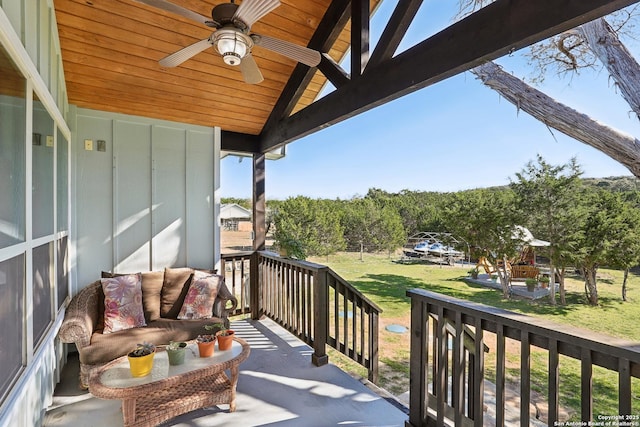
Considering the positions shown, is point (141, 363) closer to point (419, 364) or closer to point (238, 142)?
point (419, 364)

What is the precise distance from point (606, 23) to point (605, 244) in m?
9.19

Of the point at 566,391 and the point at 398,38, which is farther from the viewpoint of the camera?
the point at 566,391

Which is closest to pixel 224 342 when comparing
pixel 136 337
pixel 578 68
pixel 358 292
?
pixel 136 337

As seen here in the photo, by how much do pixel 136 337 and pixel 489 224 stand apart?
10864 millimetres

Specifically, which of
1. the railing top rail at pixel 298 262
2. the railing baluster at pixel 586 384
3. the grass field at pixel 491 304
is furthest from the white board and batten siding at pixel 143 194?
the railing baluster at pixel 586 384

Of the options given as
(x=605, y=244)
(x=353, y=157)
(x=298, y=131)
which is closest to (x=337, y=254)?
(x=353, y=157)

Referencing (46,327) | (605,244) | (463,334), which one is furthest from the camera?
(605,244)

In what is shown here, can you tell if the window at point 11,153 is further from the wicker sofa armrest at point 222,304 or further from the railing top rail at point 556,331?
the railing top rail at point 556,331

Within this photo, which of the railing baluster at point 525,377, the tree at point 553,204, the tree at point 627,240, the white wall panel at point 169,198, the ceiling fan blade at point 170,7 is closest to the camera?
the railing baluster at point 525,377

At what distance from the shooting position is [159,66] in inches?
126

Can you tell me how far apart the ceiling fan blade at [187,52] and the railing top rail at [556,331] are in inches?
88.4

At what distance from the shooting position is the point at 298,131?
355cm

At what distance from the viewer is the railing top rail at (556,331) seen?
1.20 metres

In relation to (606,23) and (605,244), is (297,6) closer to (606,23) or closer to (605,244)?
(606,23)
